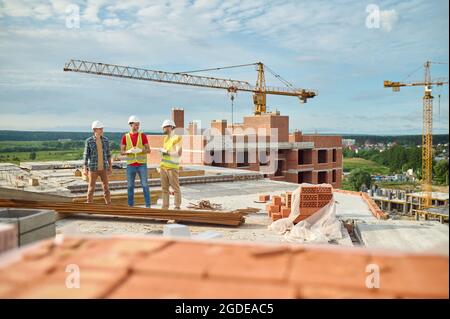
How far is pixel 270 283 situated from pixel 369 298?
351 millimetres

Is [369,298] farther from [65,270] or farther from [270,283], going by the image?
[65,270]

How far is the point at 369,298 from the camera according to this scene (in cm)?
147

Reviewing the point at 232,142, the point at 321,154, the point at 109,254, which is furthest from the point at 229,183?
the point at 321,154

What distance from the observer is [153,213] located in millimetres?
6656

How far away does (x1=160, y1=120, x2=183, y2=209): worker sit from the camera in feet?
22.8

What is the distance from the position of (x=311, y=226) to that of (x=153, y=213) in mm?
2469

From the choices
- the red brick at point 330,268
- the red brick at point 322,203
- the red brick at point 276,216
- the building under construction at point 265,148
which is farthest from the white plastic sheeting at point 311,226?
the building under construction at point 265,148

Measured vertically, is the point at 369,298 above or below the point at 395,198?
above

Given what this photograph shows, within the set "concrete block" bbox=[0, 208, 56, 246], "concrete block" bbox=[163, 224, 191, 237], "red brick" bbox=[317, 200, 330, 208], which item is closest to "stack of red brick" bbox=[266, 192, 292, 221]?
"red brick" bbox=[317, 200, 330, 208]

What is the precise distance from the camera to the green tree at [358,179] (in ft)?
209

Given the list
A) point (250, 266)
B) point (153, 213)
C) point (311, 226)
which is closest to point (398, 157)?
point (311, 226)

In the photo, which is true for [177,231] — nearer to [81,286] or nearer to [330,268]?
[81,286]

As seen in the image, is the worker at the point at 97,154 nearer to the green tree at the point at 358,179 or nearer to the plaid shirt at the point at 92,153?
the plaid shirt at the point at 92,153

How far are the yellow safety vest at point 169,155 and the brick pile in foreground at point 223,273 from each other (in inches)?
201
